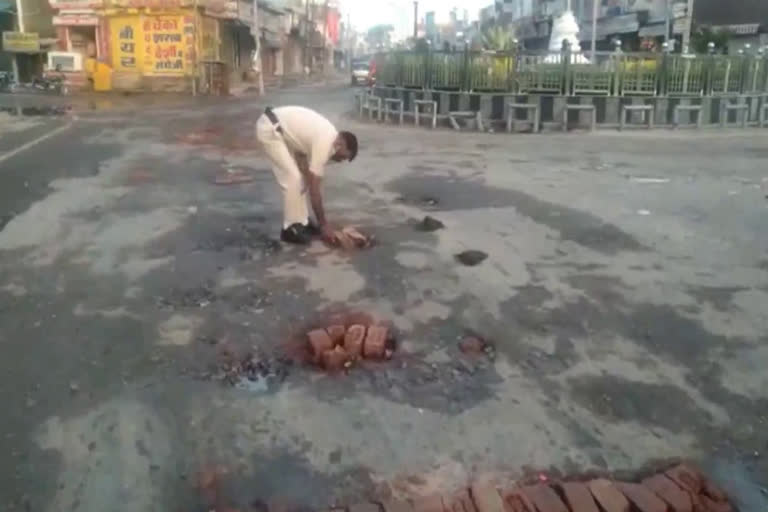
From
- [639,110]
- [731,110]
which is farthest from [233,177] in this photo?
[731,110]

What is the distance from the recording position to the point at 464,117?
17.4 metres

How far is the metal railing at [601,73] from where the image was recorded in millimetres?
16422

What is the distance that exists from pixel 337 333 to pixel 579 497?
1.83 m

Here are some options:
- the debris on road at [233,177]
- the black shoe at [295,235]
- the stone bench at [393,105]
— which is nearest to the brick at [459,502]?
the black shoe at [295,235]

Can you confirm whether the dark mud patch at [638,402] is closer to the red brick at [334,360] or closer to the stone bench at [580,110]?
the red brick at [334,360]

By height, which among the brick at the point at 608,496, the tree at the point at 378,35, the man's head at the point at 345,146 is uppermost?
the tree at the point at 378,35

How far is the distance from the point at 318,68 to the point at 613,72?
172 feet

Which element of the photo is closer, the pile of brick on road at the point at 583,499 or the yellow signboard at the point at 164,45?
the pile of brick on road at the point at 583,499

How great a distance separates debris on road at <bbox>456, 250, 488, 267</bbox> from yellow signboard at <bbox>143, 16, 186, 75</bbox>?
28412 mm

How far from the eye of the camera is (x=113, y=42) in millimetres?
32094

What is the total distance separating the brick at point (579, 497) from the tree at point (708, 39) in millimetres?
24895

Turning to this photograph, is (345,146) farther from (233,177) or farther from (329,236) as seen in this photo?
(233,177)

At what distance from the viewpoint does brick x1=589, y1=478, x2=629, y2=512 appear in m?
2.77

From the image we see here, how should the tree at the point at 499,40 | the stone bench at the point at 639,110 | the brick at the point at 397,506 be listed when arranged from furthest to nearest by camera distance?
1. the tree at the point at 499,40
2. the stone bench at the point at 639,110
3. the brick at the point at 397,506
